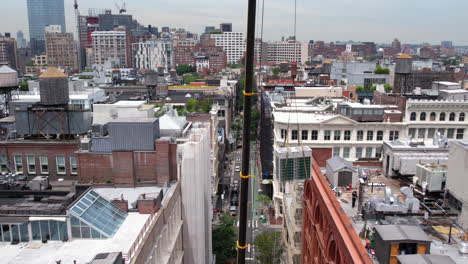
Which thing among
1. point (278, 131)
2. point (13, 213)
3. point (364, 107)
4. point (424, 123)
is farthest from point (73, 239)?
point (424, 123)

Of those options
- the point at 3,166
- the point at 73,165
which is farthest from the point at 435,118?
the point at 3,166

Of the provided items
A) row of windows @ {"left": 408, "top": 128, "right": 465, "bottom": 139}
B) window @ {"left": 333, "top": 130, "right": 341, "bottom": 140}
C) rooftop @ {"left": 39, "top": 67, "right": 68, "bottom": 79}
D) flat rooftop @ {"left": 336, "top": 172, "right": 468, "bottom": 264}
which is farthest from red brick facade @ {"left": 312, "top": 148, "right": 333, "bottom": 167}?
rooftop @ {"left": 39, "top": 67, "right": 68, "bottom": 79}

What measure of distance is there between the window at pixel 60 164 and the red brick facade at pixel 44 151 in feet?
0.66

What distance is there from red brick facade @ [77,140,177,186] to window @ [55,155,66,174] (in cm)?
469

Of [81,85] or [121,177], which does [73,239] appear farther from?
[81,85]

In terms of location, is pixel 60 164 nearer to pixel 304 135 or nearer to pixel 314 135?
pixel 304 135

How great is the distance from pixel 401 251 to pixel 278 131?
4174 cm

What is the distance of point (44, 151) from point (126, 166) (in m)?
9.52

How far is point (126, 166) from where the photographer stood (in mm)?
33500

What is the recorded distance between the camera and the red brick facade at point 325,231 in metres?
18.8

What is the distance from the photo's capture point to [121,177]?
33656mm

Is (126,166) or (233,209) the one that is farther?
(233,209)

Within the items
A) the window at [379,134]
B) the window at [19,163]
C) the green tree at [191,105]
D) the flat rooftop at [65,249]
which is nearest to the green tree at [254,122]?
the green tree at [191,105]

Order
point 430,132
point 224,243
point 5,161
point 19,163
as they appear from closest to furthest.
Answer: point 5,161 < point 19,163 < point 224,243 < point 430,132
